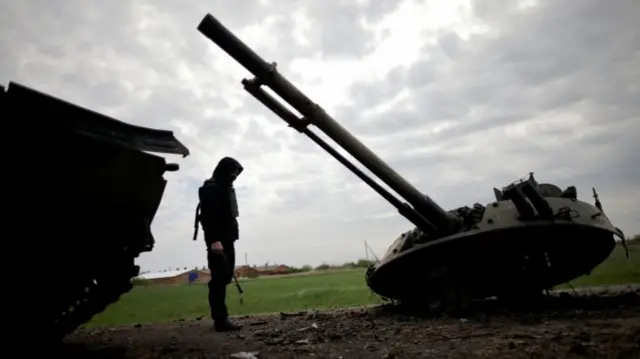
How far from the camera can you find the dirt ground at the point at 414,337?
4066 millimetres

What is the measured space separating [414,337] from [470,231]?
5.97 feet

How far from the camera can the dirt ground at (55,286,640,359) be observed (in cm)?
407

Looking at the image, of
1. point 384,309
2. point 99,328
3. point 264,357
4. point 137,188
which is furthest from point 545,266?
point 99,328

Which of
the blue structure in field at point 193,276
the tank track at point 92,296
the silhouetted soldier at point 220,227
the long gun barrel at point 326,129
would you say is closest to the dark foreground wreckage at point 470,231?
the long gun barrel at point 326,129

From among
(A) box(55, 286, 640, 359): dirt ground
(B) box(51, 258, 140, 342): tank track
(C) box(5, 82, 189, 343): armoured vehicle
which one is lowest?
(A) box(55, 286, 640, 359): dirt ground

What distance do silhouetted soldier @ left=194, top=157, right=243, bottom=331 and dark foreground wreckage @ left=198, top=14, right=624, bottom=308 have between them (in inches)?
45.5

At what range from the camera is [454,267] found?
6.53 m

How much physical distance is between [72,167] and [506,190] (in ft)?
16.5

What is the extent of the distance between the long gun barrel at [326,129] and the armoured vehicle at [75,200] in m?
2.07

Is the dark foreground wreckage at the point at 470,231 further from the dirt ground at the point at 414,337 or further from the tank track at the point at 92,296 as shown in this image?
the tank track at the point at 92,296

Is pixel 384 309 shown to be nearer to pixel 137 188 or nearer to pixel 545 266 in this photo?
pixel 545 266

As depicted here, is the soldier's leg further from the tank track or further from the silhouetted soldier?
the tank track

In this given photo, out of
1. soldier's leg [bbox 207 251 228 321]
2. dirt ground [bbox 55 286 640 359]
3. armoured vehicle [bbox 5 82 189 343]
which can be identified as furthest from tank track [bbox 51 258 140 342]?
soldier's leg [bbox 207 251 228 321]

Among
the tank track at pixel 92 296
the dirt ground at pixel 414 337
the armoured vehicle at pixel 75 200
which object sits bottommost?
the dirt ground at pixel 414 337
